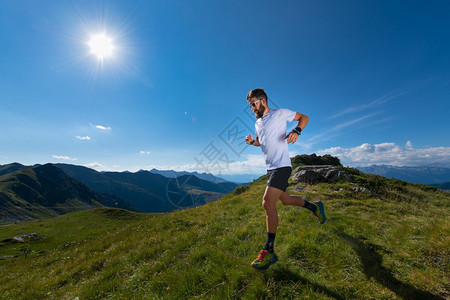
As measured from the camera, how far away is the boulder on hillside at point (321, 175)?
13.7 metres

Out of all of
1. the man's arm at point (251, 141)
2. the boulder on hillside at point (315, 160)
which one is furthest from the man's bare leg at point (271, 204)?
the boulder on hillside at point (315, 160)

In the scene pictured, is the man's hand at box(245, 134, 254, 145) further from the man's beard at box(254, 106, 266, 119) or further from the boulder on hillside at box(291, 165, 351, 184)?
the boulder on hillside at box(291, 165, 351, 184)

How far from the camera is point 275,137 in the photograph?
187 inches

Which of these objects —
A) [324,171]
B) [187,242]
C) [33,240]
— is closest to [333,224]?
[187,242]

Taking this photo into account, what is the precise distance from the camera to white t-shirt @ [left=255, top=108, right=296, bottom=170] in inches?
185

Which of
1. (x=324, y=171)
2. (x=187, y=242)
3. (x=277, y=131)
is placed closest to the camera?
(x=277, y=131)

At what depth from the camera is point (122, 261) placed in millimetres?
6520

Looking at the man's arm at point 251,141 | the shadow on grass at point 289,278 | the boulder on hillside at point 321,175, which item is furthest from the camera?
the boulder on hillside at point 321,175

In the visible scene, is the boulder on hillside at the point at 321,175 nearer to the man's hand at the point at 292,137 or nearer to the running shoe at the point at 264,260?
the man's hand at the point at 292,137

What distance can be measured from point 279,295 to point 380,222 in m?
5.62

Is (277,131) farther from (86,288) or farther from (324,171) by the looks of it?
(324,171)

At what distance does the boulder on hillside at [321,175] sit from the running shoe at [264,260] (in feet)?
36.1

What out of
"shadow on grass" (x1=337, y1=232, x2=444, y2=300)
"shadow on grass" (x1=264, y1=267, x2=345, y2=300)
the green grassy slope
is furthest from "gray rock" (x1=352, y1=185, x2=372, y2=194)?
"shadow on grass" (x1=264, y1=267, x2=345, y2=300)

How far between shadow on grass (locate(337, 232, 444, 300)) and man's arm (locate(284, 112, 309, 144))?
127 inches
